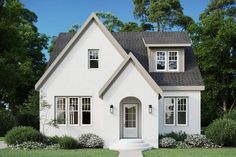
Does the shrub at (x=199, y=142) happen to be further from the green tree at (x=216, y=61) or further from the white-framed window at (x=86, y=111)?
the green tree at (x=216, y=61)

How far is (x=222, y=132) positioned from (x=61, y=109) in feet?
35.2

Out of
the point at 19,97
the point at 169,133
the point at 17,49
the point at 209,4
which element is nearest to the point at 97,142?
the point at 169,133

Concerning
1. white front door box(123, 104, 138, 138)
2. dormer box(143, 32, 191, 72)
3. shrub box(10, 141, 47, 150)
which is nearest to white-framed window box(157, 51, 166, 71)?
dormer box(143, 32, 191, 72)

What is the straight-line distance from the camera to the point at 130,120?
30.3m

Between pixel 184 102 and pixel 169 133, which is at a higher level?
pixel 184 102

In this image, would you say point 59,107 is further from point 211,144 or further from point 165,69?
point 211,144

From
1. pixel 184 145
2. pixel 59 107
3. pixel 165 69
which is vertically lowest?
pixel 184 145

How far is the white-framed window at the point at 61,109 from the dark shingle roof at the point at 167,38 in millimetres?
7404

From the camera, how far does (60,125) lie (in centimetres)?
3066

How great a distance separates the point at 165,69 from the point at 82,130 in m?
7.32

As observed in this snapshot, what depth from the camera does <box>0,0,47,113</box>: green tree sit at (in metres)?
35.8

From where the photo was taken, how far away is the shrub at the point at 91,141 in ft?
93.1

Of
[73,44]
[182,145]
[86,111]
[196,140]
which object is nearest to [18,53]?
[73,44]

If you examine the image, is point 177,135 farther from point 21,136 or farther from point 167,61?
point 21,136
